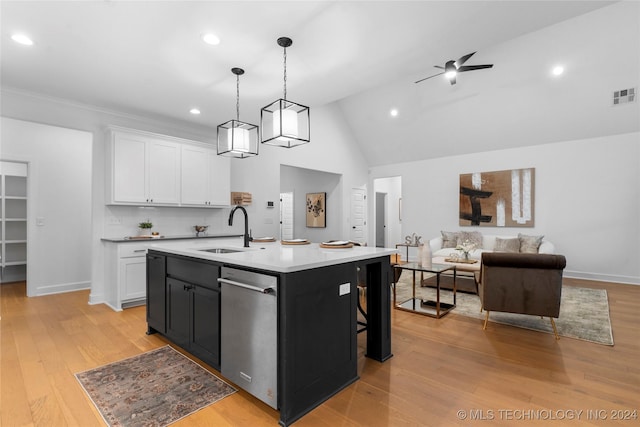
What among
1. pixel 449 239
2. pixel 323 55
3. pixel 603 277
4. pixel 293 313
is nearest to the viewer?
pixel 293 313

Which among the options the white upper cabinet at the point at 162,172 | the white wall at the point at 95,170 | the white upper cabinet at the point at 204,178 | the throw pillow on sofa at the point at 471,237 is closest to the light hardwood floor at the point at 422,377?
the white wall at the point at 95,170

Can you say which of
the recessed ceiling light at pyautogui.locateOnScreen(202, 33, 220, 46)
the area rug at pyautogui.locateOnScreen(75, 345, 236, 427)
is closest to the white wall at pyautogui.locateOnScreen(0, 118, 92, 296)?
the area rug at pyautogui.locateOnScreen(75, 345, 236, 427)

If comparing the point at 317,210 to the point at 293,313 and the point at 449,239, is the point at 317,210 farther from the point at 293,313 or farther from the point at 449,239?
the point at 293,313

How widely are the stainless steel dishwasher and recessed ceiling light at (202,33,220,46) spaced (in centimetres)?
212

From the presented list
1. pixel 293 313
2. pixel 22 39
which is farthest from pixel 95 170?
pixel 293 313

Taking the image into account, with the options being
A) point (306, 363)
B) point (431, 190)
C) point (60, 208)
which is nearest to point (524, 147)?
point (431, 190)

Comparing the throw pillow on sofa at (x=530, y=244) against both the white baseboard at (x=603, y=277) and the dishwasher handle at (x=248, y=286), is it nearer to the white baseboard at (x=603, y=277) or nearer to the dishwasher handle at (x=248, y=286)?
the white baseboard at (x=603, y=277)

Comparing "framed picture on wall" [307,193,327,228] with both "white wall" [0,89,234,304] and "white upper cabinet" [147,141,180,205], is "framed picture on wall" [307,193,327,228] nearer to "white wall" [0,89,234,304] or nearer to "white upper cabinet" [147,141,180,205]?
"white wall" [0,89,234,304]

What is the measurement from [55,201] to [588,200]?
30.8 ft

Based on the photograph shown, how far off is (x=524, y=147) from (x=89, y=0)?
7.39 m

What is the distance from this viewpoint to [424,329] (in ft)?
10.8

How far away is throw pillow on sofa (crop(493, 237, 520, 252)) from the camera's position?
6.02m

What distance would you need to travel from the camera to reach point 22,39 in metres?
2.81

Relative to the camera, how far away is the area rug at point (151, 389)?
187 centimetres
